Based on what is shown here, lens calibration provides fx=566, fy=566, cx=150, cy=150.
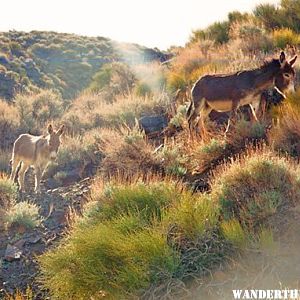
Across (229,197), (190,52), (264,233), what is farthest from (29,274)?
(190,52)

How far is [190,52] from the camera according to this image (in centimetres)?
2177

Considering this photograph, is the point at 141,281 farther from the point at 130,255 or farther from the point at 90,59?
the point at 90,59

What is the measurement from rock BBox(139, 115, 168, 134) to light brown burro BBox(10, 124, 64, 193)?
7.88 ft

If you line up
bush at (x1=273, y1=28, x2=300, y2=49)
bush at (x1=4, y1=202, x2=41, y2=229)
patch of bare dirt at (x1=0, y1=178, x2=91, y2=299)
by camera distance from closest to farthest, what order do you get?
1. patch of bare dirt at (x1=0, y1=178, x2=91, y2=299)
2. bush at (x1=4, y1=202, x2=41, y2=229)
3. bush at (x1=273, y1=28, x2=300, y2=49)

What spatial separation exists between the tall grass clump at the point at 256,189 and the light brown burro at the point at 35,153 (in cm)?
773

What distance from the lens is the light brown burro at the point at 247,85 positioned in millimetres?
11922

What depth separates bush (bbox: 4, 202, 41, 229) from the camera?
11.2 meters

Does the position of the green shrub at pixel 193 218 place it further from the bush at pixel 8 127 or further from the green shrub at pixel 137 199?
the bush at pixel 8 127

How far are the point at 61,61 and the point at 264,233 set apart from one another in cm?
4552

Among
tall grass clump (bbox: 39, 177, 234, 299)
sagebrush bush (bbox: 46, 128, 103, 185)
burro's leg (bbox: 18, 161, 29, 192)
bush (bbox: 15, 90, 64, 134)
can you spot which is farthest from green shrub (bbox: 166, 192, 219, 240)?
bush (bbox: 15, 90, 64, 134)

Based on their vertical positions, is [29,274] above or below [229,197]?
below

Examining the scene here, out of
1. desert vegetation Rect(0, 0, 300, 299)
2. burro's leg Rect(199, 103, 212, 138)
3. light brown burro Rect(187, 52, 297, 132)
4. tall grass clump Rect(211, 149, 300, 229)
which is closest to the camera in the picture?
desert vegetation Rect(0, 0, 300, 299)

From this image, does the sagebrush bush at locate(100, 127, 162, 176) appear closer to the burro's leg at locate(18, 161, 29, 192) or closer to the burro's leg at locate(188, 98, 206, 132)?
the burro's leg at locate(188, 98, 206, 132)

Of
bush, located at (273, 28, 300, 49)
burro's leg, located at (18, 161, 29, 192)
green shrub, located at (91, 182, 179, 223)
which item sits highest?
bush, located at (273, 28, 300, 49)
